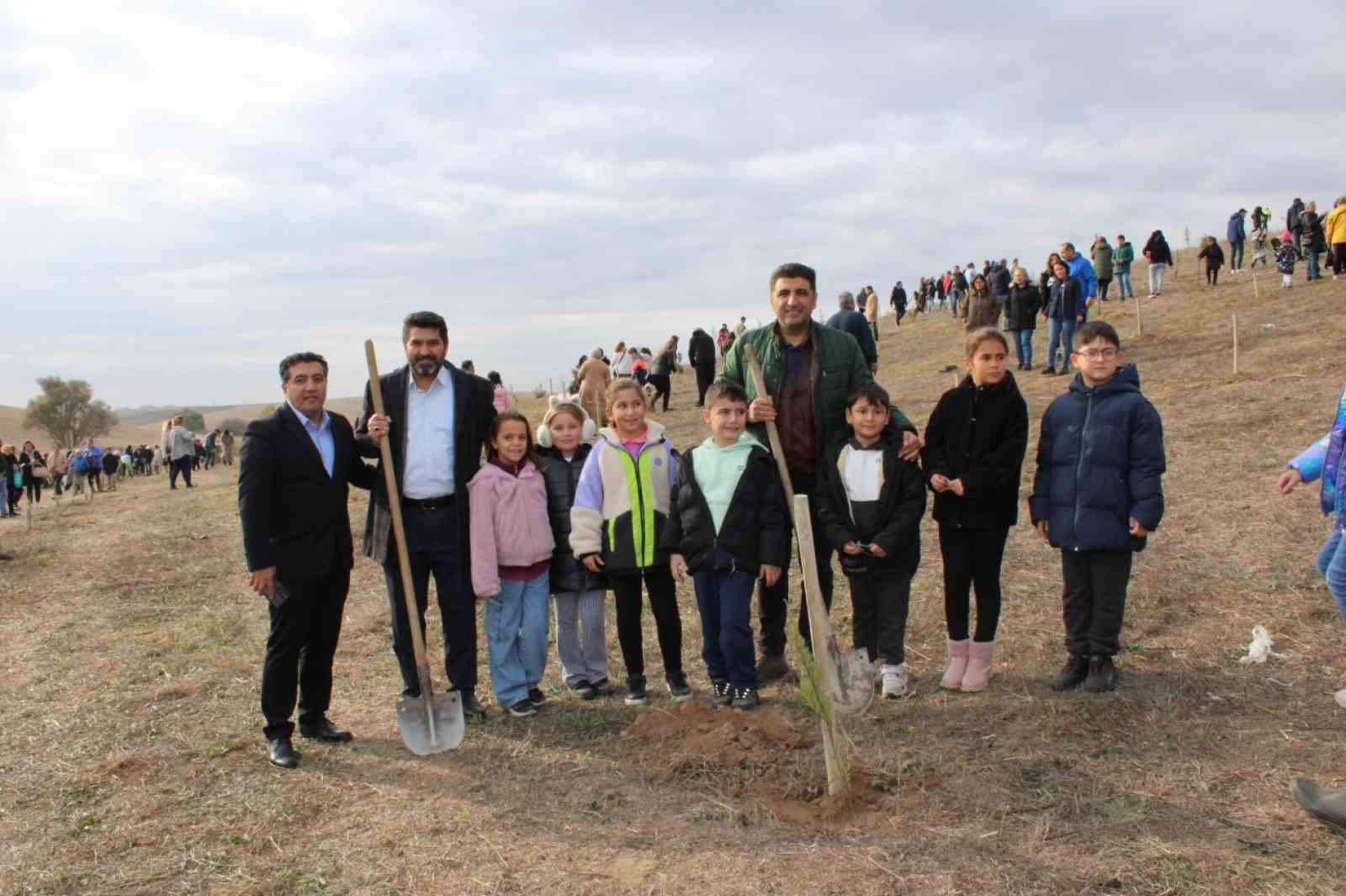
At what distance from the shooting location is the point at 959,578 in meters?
5.07

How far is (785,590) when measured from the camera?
5.37 m

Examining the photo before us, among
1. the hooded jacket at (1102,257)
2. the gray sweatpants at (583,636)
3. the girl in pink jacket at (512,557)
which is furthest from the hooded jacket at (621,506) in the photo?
the hooded jacket at (1102,257)

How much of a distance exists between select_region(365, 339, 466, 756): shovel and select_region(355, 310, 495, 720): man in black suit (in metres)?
0.13

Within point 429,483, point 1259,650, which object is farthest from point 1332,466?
point 429,483

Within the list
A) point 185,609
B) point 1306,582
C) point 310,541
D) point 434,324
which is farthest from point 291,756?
point 1306,582

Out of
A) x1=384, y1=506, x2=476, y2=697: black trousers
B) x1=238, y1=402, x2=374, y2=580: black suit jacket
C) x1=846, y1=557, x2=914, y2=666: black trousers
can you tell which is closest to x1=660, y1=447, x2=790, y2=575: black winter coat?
x1=846, y1=557, x2=914, y2=666: black trousers

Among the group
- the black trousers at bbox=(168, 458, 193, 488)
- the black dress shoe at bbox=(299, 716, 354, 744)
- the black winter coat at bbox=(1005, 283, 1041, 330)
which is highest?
the black winter coat at bbox=(1005, 283, 1041, 330)

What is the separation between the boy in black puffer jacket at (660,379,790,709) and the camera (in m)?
4.89

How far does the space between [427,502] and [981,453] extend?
9.52ft

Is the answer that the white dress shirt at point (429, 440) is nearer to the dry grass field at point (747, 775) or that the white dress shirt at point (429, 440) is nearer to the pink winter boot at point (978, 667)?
the dry grass field at point (747, 775)

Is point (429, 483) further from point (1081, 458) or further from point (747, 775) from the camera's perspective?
point (1081, 458)

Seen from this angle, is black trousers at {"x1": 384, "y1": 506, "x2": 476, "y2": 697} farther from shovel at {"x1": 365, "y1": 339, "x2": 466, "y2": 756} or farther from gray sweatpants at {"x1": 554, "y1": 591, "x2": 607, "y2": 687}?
gray sweatpants at {"x1": 554, "y1": 591, "x2": 607, "y2": 687}

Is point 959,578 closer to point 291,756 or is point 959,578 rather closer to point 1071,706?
point 1071,706

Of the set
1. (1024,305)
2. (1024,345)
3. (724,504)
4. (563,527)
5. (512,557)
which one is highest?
(1024,305)
